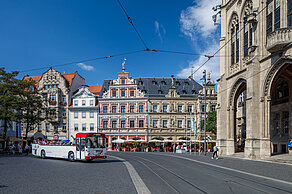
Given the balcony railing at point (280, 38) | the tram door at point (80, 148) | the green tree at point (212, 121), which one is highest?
the balcony railing at point (280, 38)

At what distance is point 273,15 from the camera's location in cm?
2625

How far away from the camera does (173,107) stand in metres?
59.0

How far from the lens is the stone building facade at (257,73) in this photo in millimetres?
24812

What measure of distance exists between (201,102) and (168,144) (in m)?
10.5

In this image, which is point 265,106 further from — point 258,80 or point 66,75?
point 66,75

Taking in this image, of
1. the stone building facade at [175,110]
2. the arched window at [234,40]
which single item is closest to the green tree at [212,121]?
the stone building facade at [175,110]

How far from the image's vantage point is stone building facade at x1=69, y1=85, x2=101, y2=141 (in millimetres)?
62094

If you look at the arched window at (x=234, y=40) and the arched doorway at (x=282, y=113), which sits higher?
the arched window at (x=234, y=40)

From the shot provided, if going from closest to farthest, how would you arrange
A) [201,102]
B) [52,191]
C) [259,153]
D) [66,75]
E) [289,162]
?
[52,191] < [289,162] < [259,153] < [201,102] < [66,75]

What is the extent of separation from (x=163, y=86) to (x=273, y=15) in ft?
123

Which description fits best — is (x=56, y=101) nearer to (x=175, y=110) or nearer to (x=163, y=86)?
(x=163, y=86)

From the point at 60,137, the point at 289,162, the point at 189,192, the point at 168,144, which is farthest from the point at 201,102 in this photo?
the point at 189,192

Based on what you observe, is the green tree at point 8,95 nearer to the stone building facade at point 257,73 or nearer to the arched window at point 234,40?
the stone building facade at point 257,73

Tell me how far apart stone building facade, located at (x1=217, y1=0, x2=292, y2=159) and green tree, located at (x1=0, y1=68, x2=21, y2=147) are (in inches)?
957
